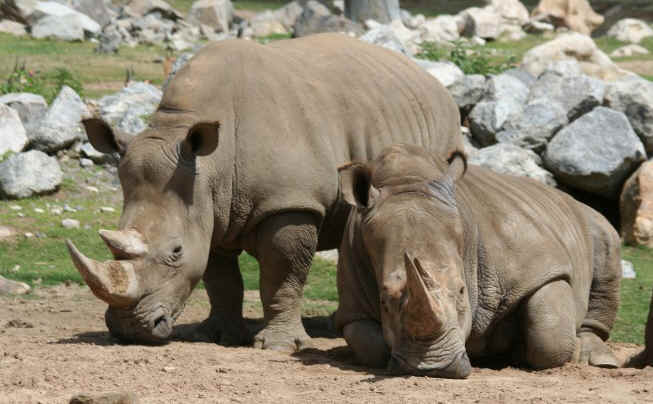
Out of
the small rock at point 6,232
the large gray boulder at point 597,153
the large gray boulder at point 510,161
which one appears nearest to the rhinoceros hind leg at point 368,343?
the small rock at point 6,232

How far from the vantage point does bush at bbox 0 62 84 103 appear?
1461 cm

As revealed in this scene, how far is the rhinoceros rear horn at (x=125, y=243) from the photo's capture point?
21.7 feet

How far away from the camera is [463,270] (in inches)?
246

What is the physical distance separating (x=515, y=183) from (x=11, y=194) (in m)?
6.29

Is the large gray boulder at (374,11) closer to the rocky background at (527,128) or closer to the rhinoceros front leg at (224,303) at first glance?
the rocky background at (527,128)

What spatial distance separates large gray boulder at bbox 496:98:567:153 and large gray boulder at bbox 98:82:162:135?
13.8ft

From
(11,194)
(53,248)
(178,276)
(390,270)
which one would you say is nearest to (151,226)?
(178,276)

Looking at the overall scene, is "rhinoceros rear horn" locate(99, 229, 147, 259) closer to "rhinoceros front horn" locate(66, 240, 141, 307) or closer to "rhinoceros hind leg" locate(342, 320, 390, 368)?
"rhinoceros front horn" locate(66, 240, 141, 307)

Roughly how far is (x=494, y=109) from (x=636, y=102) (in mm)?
1666

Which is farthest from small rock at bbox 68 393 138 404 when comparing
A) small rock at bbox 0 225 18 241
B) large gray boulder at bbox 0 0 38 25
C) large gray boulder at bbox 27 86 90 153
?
large gray boulder at bbox 0 0 38 25

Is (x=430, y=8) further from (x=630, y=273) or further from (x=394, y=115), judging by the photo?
(x=394, y=115)

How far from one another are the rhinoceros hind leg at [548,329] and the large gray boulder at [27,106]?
801cm

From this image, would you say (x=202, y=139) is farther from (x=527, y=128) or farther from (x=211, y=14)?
(x=211, y=14)

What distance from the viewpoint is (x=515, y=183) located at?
7.53m
